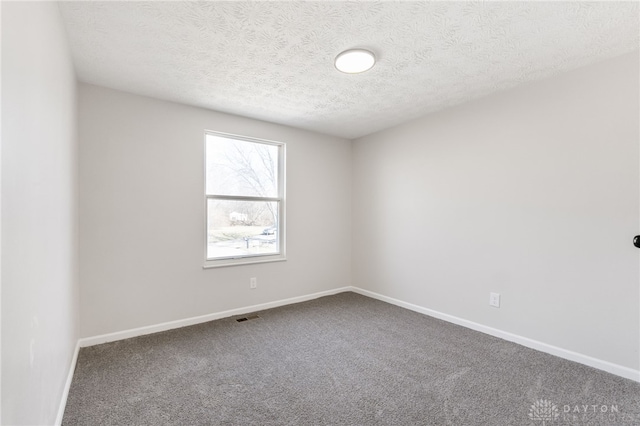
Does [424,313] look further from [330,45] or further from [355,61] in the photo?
[330,45]

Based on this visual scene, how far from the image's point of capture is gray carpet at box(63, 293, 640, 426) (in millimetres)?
1717

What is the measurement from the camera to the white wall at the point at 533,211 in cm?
215

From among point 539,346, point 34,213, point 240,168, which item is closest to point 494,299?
point 539,346

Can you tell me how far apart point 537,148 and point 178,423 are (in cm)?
326

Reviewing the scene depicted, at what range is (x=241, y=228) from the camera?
Answer: 3.53 meters

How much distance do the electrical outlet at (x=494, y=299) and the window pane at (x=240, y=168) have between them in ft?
8.55

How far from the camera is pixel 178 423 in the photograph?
1.65 m

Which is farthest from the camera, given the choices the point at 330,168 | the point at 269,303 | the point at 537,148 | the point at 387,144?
the point at 330,168

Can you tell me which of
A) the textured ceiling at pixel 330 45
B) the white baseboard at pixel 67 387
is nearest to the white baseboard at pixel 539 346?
the textured ceiling at pixel 330 45

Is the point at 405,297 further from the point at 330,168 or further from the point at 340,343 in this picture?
the point at 330,168

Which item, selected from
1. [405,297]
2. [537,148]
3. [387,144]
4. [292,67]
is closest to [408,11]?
[292,67]

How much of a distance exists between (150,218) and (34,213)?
1.76 metres

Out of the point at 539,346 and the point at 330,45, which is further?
the point at 539,346

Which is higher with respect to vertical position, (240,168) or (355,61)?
(355,61)
